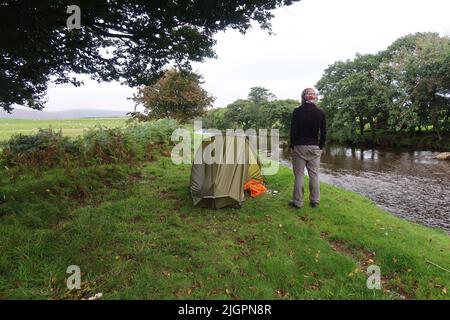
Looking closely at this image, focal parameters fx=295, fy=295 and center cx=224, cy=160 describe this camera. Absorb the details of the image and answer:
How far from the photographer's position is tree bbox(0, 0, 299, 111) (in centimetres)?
602

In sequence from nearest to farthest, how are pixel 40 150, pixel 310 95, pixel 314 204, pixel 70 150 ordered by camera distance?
1. pixel 310 95
2. pixel 314 204
3. pixel 40 150
4. pixel 70 150

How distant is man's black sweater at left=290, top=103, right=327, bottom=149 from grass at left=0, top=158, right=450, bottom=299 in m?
2.02

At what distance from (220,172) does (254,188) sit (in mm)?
1971

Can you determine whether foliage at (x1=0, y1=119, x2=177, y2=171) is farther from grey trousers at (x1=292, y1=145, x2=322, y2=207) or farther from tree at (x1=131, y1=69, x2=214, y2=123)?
tree at (x1=131, y1=69, x2=214, y2=123)

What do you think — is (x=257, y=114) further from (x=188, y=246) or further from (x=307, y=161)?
(x=188, y=246)

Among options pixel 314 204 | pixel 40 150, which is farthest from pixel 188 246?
pixel 40 150

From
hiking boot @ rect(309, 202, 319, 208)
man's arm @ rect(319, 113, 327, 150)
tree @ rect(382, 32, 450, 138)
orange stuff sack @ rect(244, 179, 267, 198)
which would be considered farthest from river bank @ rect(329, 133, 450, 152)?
man's arm @ rect(319, 113, 327, 150)

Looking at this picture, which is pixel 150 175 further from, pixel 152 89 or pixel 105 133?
pixel 152 89

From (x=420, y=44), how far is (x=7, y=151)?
39653mm

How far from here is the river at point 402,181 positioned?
12.2 m

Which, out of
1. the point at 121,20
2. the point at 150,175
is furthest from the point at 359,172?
the point at 121,20

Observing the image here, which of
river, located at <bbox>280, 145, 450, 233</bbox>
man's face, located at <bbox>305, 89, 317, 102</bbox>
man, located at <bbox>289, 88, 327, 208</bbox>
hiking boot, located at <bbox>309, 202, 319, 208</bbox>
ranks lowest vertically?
river, located at <bbox>280, 145, 450, 233</bbox>

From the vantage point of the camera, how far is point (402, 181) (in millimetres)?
17625

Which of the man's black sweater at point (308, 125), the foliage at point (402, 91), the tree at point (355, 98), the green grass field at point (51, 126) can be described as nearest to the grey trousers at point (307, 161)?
the man's black sweater at point (308, 125)
